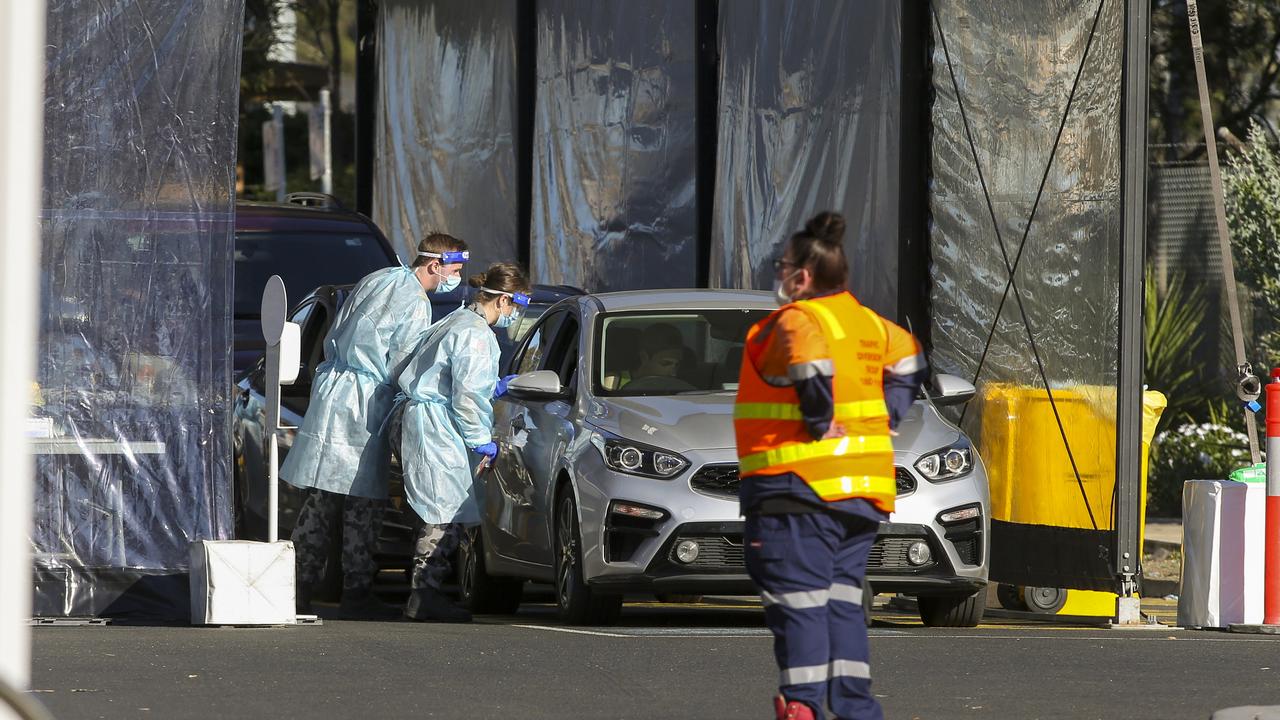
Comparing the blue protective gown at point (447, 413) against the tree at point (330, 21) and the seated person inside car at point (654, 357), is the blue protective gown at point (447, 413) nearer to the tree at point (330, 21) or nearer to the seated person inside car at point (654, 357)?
the seated person inside car at point (654, 357)

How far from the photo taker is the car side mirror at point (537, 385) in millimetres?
11062

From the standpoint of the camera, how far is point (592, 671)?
29.8ft

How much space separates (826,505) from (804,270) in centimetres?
68

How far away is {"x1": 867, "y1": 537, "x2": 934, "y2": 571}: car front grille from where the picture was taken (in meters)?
10.6

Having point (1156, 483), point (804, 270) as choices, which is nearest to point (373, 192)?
point (1156, 483)

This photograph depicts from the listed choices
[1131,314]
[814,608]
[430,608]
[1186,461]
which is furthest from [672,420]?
[1186,461]

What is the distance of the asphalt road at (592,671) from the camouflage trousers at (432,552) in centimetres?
31

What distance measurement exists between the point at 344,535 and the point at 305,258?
154 inches

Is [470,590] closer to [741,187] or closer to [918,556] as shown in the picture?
[918,556]

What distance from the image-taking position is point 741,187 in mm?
17594

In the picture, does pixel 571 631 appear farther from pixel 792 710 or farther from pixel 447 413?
pixel 792 710

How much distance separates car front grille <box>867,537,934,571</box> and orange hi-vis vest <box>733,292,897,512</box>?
3.73 meters

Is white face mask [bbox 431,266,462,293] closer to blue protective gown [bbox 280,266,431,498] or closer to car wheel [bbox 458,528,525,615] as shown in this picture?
blue protective gown [bbox 280,266,431,498]

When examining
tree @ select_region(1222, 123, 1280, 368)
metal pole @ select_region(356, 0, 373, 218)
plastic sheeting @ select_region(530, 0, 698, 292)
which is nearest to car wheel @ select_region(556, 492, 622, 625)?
plastic sheeting @ select_region(530, 0, 698, 292)
